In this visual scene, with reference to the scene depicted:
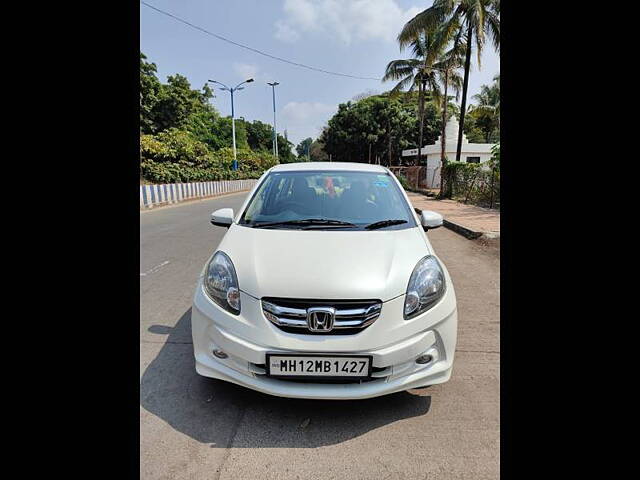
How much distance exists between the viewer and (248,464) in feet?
6.30

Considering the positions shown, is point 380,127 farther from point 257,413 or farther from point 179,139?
point 257,413

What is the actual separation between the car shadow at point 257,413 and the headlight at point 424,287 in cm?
65

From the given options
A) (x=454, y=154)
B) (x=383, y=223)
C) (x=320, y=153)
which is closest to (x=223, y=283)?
(x=383, y=223)

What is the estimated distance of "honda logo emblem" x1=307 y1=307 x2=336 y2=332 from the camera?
205 cm

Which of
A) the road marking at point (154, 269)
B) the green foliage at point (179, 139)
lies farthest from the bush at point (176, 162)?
the road marking at point (154, 269)

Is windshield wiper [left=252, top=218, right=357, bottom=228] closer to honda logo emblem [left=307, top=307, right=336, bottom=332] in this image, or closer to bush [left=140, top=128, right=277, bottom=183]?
honda logo emblem [left=307, top=307, right=336, bottom=332]

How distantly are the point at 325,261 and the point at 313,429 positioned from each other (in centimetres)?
95

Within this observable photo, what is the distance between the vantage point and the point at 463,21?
53.8ft

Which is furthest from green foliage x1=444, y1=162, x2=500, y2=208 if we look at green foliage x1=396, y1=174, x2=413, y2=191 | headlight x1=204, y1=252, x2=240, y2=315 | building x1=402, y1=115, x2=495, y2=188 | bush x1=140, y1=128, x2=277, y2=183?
bush x1=140, y1=128, x2=277, y2=183

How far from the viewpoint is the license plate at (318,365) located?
2.02 m
